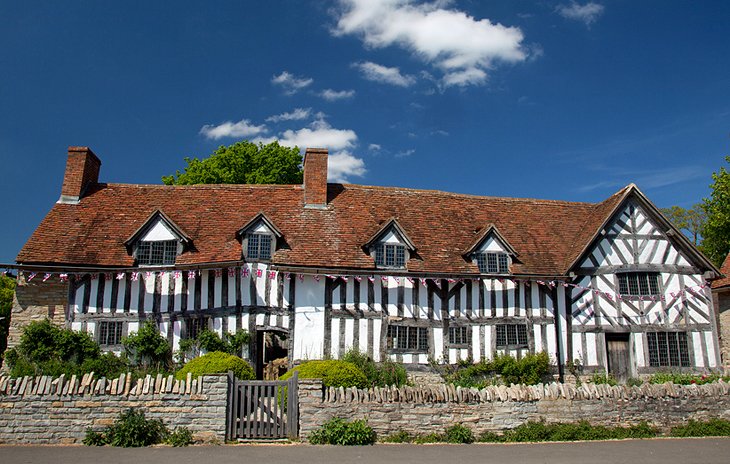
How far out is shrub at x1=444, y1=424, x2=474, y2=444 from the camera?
481 inches

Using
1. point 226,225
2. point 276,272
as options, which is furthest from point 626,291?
point 226,225

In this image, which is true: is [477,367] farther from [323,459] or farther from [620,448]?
[323,459]

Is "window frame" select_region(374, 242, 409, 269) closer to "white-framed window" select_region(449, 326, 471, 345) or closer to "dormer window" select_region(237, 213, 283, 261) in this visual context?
"white-framed window" select_region(449, 326, 471, 345)

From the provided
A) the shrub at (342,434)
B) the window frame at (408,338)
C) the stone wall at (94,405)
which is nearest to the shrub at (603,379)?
the window frame at (408,338)

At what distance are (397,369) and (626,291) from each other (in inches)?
361

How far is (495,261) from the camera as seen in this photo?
2088 centimetres

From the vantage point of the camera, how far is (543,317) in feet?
67.2

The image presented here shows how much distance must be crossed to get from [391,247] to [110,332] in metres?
9.80

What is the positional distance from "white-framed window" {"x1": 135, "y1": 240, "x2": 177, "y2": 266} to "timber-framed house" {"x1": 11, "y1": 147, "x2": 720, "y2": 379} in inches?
1.9

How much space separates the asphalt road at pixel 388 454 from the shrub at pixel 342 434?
250mm

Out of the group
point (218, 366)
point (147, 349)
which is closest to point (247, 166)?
point (147, 349)

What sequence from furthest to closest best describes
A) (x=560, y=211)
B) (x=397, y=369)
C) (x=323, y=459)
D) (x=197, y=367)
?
(x=560, y=211) → (x=397, y=369) → (x=197, y=367) → (x=323, y=459)

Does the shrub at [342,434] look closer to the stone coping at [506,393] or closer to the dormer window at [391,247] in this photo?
the stone coping at [506,393]

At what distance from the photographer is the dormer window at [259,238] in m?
19.6
